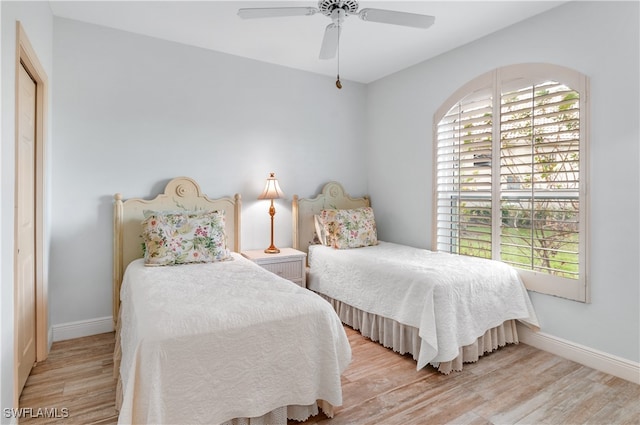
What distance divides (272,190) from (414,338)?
6.39 ft

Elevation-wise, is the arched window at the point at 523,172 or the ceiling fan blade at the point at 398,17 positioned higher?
the ceiling fan blade at the point at 398,17

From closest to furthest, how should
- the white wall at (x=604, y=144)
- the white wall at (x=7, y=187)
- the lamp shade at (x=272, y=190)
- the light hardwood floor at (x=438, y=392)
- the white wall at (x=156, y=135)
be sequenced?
the white wall at (x=7, y=187), the light hardwood floor at (x=438, y=392), the white wall at (x=604, y=144), the white wall at (x=156, y=135), the lamp shade at (x=272, y=190)

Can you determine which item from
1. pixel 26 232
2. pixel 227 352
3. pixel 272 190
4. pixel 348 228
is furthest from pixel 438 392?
pixel 26 232

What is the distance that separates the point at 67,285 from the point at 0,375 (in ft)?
5.20

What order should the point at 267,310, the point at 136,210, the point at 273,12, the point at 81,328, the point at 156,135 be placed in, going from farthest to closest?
1. the point at 156,135
2. the point at 136,210
3. the point at 81,328
4. the point at 273,12
5. the point at 267,310

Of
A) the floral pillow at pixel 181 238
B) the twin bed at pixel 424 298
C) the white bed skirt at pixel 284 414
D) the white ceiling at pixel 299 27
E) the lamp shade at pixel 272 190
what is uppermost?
the white ceiling at pixel 299 27

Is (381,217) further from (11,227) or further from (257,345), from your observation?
(11,227)

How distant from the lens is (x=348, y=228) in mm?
3781

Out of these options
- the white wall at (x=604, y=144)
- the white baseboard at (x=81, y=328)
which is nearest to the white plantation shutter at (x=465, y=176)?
the white wall at (x=604, y=144)

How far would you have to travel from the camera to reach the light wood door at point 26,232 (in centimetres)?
209

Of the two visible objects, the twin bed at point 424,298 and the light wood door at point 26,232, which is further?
the twin bed at point 424,298

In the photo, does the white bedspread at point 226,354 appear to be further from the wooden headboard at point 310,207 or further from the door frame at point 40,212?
the wooden headboard at point 310,207

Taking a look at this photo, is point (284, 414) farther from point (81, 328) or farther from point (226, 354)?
point (81, 328)

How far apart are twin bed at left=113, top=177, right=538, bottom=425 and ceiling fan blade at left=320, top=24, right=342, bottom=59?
5.33 feet
